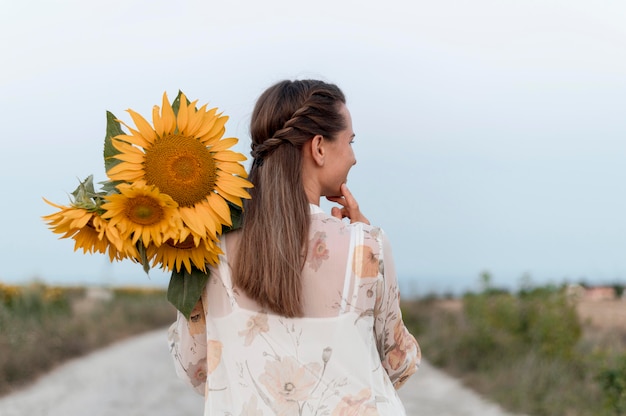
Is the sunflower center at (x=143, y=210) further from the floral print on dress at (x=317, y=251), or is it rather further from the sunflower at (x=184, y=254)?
the floral print on dress at (x=317, y=251)

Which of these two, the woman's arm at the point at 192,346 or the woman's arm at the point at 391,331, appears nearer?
the woman's arm at the point at 391,331

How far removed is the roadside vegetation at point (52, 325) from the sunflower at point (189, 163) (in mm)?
8498

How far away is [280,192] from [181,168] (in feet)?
1.09

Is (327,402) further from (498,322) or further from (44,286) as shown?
(44,286)

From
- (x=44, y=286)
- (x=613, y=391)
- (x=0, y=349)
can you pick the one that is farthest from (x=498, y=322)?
(x=44, y=286)

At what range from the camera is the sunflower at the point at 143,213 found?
7.89 feet

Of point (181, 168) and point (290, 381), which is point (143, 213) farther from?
point (290, 381)

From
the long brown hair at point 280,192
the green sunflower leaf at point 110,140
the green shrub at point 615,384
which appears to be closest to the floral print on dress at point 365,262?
the long brown hair at point 280,192

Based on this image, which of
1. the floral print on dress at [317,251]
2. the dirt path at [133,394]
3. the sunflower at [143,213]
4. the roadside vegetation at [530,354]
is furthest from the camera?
the dirt path at [133,394]

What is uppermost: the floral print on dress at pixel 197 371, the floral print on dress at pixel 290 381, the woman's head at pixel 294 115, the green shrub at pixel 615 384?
the woman's head at pixel 294 115

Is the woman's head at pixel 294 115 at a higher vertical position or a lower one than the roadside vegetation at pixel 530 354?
higher

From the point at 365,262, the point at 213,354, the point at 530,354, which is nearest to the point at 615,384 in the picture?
A: the point at 530,354

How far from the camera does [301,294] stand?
2.48 meters

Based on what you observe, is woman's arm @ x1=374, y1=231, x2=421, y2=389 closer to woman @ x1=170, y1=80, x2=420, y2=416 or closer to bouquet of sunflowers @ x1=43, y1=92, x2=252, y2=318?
woman @ x1=170, y1=80, x2=420, y2=416
